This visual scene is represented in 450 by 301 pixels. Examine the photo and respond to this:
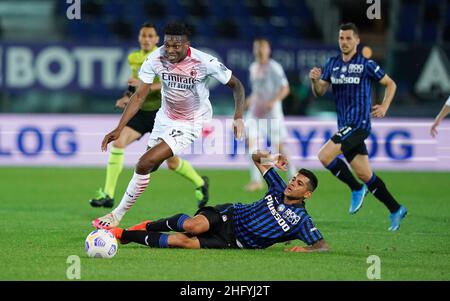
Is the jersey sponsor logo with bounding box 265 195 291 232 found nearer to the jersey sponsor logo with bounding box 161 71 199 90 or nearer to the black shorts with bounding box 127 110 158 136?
the jersey sponsor logo with bounding box 161 71 199 90

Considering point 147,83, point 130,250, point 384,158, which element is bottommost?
point 384,158

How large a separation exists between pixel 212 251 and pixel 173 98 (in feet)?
6.10

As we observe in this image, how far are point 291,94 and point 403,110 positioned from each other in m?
2.33

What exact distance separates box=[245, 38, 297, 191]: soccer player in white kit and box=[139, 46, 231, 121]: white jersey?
5.82 m

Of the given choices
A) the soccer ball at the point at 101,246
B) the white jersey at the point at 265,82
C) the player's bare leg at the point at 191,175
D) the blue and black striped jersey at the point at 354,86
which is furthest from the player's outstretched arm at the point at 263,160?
the white jersey at the point at 265,82

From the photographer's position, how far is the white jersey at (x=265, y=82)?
16094 mm

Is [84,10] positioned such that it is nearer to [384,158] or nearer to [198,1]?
[198,1]

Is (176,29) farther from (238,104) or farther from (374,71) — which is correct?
(374,71)

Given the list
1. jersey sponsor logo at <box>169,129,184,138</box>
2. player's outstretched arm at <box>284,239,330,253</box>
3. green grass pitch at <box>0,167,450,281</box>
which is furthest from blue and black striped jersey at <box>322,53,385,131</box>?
player's outstretched arm at <box>284,239,330,253</box>

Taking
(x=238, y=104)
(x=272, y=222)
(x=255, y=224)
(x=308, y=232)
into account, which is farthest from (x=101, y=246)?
(x=238, y=104)

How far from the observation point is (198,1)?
23.8m

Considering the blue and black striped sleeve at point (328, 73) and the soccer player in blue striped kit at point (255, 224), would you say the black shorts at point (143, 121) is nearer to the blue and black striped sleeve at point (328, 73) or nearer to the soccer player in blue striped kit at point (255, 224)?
the blue and black striped sleeve at point (328, 73)

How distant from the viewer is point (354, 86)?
1109 centimetres
